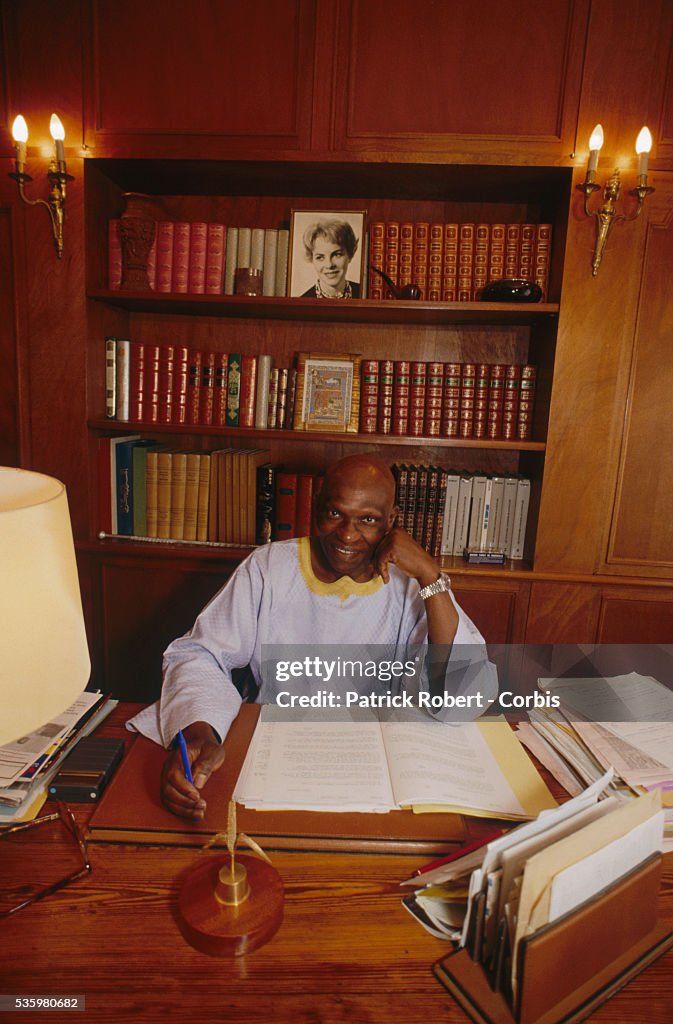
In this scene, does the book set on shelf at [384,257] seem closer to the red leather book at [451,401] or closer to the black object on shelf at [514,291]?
the black object on shelf at [514,291]

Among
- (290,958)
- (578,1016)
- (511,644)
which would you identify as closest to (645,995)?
(578,1016)

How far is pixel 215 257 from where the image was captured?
2.29 m

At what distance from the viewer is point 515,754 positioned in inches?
43.1

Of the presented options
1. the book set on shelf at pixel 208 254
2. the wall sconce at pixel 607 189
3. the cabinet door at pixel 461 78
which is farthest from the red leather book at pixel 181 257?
the wall sconce at pixel 607 189

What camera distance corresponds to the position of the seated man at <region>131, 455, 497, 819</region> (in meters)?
1.35

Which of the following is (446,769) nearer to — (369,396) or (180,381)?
(369,396)

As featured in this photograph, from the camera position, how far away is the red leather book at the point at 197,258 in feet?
7.49

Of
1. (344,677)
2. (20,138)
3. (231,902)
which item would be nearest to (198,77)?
(20,138)

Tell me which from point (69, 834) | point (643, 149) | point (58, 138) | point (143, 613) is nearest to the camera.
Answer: point (69, 834)

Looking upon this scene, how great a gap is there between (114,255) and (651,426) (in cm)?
207

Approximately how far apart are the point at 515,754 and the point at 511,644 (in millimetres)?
1311

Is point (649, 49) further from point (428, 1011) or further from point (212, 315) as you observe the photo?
point (428, 1011)

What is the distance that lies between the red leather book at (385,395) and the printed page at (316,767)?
137cm

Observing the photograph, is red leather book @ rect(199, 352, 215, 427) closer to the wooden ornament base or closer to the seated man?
the seated man
